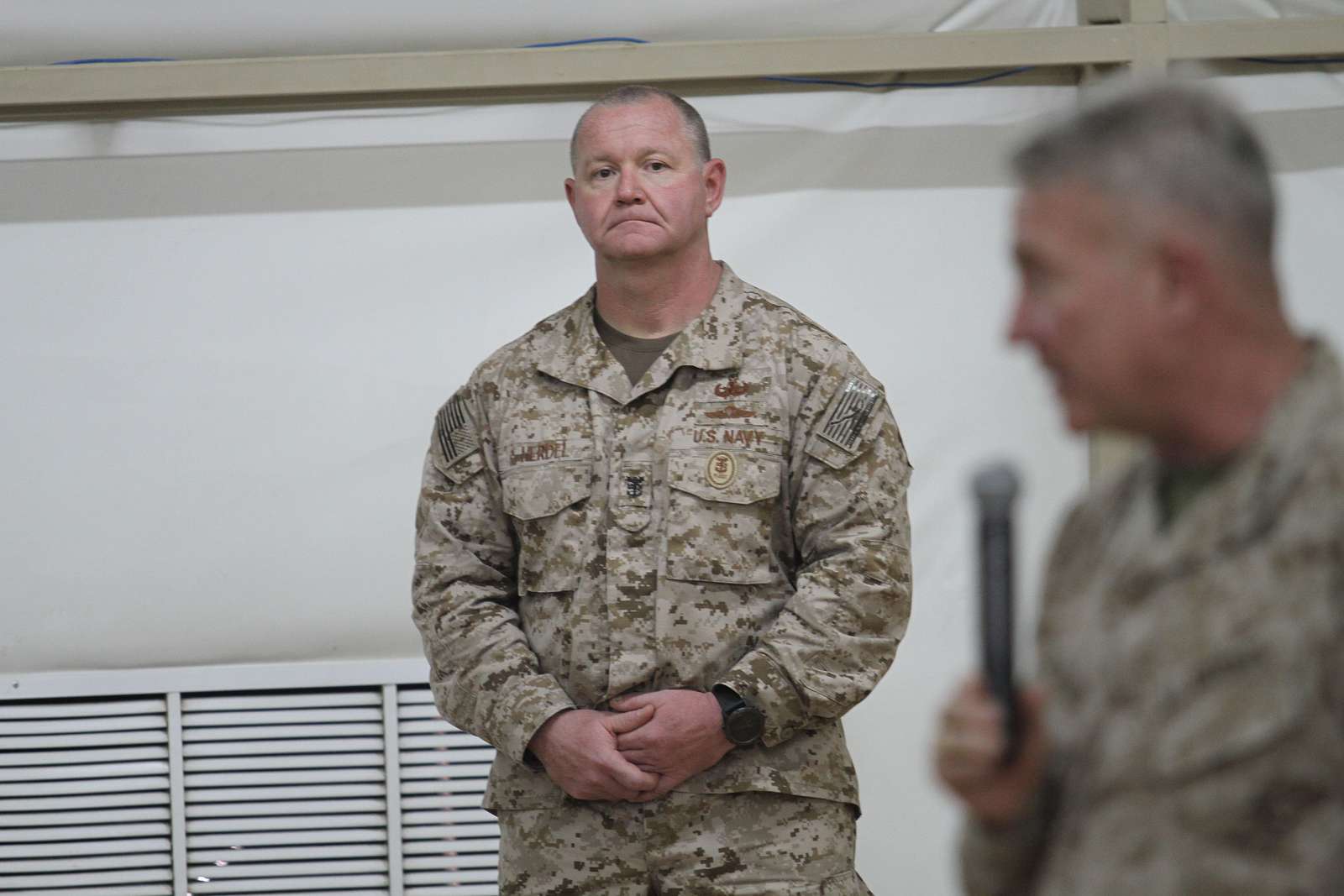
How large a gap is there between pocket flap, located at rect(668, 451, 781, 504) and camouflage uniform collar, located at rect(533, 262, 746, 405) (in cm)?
14

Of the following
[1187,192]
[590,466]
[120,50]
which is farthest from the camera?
[120,50]

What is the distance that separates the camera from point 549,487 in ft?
7.87

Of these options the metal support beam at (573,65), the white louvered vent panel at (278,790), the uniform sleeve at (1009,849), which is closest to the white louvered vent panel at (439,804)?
the white louvered vent panel at (278,790)

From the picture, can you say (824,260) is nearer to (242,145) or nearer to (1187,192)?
(242,145)

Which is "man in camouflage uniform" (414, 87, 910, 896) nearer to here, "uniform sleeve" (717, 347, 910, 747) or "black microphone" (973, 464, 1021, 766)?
"uniform sleeve" (717, 347, 910, 747)

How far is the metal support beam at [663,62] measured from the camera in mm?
3404

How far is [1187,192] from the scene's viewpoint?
998 millimetres

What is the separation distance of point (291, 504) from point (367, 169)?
796mm

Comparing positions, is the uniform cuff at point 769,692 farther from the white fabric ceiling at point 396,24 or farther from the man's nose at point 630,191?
the white fabric ceiling at point 396,24

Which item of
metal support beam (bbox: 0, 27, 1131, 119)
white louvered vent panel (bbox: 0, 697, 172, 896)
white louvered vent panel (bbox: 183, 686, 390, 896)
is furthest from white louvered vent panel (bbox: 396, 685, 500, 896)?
metal support beam (bbox: 0, 27, 1131, 119)

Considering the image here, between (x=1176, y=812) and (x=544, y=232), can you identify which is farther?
(x=544, y=232)

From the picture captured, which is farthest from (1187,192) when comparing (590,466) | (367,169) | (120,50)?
(120,50)

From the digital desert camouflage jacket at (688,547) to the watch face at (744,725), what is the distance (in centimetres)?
2

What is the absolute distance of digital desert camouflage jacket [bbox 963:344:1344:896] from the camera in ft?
3.20
